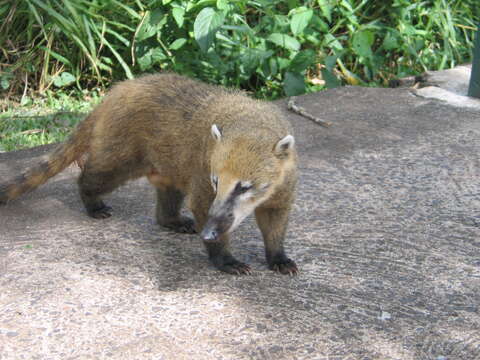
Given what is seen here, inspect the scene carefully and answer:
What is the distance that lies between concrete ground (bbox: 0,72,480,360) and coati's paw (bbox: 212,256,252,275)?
0.05 meters

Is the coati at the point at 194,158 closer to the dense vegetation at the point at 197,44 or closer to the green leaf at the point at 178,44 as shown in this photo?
the dense vegetation at the point at 197,44

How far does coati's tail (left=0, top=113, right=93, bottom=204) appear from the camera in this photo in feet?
14.3

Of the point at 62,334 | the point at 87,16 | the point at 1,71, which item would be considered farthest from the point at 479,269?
the point at 1,71

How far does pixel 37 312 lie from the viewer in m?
3.10

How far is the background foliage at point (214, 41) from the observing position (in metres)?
6.64

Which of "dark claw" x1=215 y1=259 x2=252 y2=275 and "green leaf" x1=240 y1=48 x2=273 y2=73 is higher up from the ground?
"green leaf" x1=240 y1=48 x2=273 y2=73

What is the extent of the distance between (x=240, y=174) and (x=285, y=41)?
383cm

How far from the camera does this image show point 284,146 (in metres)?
3.38

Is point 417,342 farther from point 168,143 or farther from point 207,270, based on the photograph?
point 168,143

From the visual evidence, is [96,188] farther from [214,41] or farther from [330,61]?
[330,61]

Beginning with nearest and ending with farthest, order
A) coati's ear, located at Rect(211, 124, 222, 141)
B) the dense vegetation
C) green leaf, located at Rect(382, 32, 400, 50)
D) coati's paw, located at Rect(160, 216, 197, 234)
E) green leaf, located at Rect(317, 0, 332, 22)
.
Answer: coati's ear, located at Rect(211, 124, 222, 141) < coati's paw, located at Rect(160, 216, 197, 234) < the dense vegetation < green leaf, located at Rect(317, 0, 332, 22) < green leaf, located at Rect(382, 32, 400, 50)

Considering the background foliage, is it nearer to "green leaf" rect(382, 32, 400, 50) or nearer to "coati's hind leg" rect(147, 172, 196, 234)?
"green leaf" rect(382, 32, 400, 50)

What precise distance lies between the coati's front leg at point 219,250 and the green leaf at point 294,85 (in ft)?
11.7

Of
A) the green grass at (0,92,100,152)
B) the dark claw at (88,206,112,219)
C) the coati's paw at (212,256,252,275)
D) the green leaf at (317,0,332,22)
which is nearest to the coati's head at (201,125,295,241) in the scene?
the coati's paw at (212,256,252,275)
